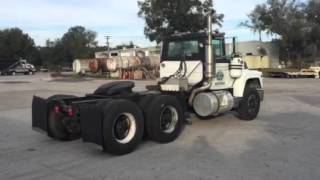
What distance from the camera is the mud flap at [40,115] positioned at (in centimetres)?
1155

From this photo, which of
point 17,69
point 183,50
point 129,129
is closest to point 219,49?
point 183,50

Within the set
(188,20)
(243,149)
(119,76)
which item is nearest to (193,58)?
(243,149)

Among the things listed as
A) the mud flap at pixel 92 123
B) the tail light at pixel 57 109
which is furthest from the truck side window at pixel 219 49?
the mud flap at pixel 92 123

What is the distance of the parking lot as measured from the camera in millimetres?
8461

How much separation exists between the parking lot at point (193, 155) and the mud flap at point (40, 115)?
0.32m

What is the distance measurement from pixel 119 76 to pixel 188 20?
3316cm

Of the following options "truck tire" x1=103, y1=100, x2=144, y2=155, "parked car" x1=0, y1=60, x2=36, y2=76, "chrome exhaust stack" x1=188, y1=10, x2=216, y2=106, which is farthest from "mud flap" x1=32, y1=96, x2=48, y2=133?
"parked car" x1=0, y1=60, x2=36, y2=76

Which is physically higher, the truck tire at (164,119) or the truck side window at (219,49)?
the truck side window at (219,49)

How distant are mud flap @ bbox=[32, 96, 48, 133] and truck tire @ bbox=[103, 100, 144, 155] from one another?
2.16 metres

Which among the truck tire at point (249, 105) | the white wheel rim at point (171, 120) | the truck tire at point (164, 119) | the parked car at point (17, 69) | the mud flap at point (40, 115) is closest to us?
the truck tire at point (164, 119)

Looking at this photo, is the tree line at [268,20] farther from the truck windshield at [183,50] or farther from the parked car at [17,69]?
the truck windshield at [183,50]

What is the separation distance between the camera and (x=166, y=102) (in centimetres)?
1128

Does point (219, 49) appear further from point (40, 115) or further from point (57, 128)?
point (40, 115)

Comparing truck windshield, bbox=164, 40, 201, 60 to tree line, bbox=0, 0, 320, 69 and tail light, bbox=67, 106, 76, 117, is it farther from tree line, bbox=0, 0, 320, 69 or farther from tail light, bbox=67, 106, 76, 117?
tree line, bbox=0, 0, 320, 69
